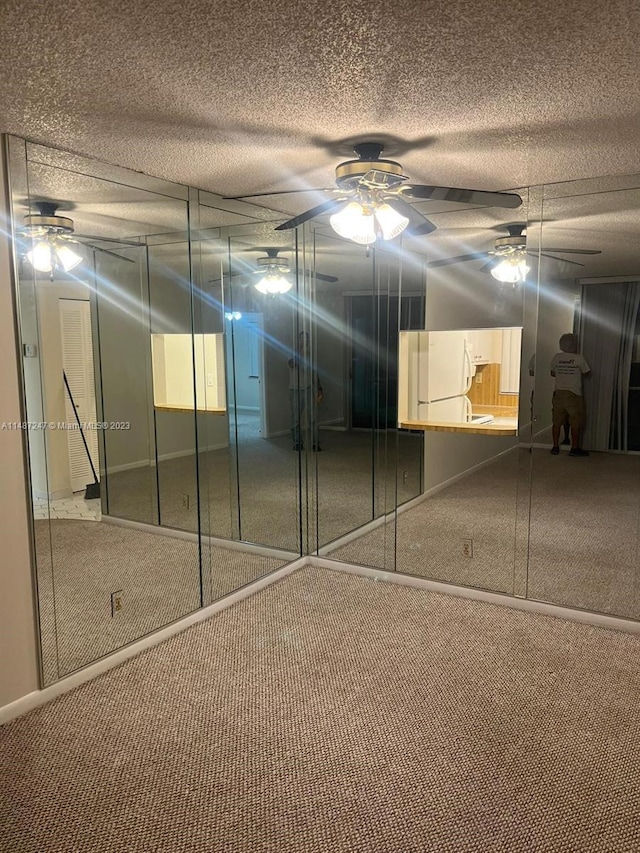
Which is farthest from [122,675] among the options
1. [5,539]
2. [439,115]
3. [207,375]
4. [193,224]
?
[439,115]

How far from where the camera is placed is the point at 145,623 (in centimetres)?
→ 308

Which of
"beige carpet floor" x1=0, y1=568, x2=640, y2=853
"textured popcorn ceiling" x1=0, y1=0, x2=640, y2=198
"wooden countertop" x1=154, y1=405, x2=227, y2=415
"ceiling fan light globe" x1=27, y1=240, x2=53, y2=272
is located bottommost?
"beige carpet floor" x1=0, y1=568, x2=640, y2=853

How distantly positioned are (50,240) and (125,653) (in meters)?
1.92

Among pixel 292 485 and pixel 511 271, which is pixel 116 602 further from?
pixel 511 271

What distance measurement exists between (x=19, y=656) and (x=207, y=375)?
1630 mm

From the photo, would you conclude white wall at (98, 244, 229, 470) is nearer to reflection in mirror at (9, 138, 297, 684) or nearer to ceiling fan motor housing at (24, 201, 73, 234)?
reflection in mirror at (9, 138, 297, 684)

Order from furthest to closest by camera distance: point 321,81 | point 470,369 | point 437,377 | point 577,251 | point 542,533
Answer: point 437,377 < point 470,369 < point 542,533 < point 577,251 < point 321,81

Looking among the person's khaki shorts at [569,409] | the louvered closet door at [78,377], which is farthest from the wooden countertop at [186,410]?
A: the person's khaki shorts at [569,409]

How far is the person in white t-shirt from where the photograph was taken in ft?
10.6

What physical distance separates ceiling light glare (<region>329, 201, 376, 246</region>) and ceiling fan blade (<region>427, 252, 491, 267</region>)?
3.10ft

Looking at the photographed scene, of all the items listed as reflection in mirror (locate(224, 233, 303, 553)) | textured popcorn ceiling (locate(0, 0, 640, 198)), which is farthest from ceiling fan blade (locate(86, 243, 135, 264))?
reflection in mirror (locate(224, 233, 303, 553))

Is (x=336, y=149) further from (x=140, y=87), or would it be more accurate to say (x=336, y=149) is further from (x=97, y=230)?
(x=97, y=230)

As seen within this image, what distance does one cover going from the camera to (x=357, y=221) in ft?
9.07

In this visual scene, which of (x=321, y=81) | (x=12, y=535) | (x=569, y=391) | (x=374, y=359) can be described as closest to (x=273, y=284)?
(x=374, y=359)
